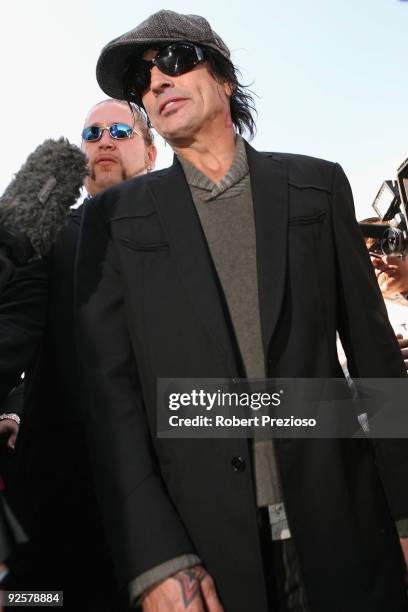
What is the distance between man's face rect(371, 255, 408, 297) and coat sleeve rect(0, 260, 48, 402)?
3.72 m

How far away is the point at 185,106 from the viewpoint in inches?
88.8

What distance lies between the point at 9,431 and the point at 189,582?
1.05 meters

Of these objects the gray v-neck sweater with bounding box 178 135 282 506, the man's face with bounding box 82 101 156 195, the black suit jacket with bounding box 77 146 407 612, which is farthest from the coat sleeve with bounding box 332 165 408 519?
the man's face with bounding box 82 101 156 195

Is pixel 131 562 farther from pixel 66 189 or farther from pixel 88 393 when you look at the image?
pixel 66 189

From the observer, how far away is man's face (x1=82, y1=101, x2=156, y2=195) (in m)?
3.44

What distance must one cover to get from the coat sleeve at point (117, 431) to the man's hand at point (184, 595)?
0.06 metres

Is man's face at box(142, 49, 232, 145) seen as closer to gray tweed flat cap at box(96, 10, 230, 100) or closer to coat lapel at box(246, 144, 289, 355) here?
gray tweed flat cap at box(96, 10, 230, 100)

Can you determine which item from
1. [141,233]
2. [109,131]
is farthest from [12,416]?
[109,131]

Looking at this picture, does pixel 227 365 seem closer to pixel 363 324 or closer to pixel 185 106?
pixel 363 324

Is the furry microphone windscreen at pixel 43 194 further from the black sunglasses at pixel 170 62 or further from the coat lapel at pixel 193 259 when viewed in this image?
the black sunglasses at pixel 170 62

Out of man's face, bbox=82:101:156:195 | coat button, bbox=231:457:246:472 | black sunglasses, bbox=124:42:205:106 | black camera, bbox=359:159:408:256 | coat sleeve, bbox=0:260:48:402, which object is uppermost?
black sunglasses, bbox=124:42:205:106

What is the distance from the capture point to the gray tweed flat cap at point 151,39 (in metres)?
2.27

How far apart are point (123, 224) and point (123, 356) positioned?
0.49m

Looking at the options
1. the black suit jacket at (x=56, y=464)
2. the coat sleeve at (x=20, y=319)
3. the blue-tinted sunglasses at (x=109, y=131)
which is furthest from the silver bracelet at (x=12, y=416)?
the blue-tinted sunglasses at (x=109, y=131)
